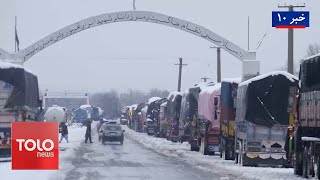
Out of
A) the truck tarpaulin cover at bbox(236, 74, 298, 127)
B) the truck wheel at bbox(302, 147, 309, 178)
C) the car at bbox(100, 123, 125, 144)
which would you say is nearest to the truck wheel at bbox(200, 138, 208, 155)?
the truck tarpaulin cover at bbox(236, 74, 298, 127)

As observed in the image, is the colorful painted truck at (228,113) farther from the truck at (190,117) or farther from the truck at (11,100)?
the truck at (11,100)

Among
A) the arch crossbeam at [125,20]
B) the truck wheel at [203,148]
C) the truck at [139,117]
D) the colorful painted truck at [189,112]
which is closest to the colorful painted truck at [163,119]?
the arch crossbeam at [125,20]

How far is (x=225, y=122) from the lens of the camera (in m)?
39.5

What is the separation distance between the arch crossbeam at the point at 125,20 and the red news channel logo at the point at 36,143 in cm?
3838

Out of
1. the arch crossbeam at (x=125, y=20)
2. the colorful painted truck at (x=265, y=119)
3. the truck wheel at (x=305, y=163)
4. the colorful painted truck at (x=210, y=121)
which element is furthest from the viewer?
the arch crossbeam at (x=125, y=20)

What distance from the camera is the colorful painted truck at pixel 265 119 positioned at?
32.5 metres

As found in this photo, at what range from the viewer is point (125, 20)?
55.2 metres

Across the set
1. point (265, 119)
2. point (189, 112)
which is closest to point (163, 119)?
point (189, 112)

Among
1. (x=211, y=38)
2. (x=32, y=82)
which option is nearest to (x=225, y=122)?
(x=32, y=82)

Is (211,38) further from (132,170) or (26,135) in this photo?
(26,135)

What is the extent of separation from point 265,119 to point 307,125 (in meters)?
6.24

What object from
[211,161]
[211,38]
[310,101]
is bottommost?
[211,161]

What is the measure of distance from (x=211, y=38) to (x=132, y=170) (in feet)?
90.8

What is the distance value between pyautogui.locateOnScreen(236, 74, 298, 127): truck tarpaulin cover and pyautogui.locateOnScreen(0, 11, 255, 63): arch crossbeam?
70.9 feet
